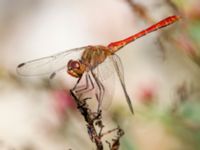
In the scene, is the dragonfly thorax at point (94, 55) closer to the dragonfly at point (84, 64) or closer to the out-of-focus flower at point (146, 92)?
the dragonfly at point (84, 64)

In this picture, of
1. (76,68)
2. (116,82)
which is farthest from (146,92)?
(76,68)

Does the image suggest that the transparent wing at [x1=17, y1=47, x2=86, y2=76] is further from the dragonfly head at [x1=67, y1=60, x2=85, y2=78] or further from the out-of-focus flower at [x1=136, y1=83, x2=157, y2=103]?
the out-of-focus flower at [x1=136, y1=83, x2=157, y2=103]

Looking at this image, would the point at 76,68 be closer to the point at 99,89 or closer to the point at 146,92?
the point at 99,89

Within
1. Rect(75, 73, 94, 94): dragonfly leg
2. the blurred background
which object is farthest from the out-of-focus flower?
Rect(75, 73, 94, 94): dragonfly leg

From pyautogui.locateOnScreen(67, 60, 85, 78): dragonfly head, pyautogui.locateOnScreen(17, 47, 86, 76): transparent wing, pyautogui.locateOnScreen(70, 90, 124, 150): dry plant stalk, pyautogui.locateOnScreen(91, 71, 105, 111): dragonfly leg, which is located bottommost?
pyautogui.locateOnScreen(70, 90, 124, 150): dry plant stalk

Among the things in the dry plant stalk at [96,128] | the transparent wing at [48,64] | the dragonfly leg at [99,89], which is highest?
the transparent wing at [48,64]

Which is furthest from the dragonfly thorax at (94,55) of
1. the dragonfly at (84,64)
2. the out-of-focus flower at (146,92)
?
the out-of-focus flower at (146,92)

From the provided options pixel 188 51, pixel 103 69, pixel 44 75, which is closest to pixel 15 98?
pixel 44 75

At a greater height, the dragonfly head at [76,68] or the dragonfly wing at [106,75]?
Answer: the dragonfly head at [76,68]
